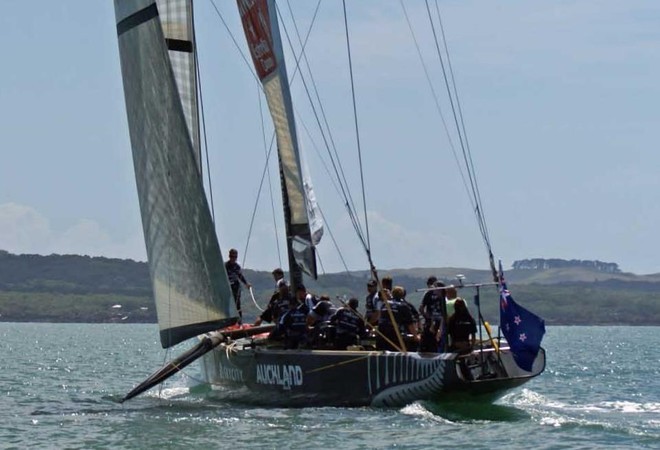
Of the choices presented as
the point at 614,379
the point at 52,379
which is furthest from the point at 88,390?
the point at 614,379

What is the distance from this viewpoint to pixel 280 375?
78.9ft

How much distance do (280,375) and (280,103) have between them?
4262 mm

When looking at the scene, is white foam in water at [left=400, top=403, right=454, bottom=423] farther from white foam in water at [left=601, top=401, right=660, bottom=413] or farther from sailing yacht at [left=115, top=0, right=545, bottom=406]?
white foam in water at [left=601, top=401, right=660, bottom=413]

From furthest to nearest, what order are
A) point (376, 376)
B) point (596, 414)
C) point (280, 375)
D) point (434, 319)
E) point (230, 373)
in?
point (230, 373)
point (280, 375)
point (596, 414)
point (434, 319)
point (376, 376)

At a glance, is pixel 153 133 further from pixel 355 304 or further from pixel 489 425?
pixel 489 425

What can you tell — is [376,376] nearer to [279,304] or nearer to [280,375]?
[280,375]

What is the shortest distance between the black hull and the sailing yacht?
0.6 inches

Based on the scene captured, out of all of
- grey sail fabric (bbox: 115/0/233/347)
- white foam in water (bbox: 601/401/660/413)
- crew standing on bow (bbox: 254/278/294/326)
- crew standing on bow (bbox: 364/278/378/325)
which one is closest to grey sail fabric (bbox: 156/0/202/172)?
grey sail fabric (bbox: 115/0/233/347)

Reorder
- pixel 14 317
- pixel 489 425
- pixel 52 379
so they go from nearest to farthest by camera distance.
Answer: pixel 489 425 < pixel 52 379 < pixel 14 317

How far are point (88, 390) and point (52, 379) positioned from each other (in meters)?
4.62

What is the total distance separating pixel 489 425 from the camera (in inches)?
838

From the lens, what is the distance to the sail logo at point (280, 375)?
23.6 metres

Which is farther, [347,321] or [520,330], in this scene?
[347,321]

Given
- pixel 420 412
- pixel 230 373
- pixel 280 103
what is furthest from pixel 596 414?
pixel 280 103
